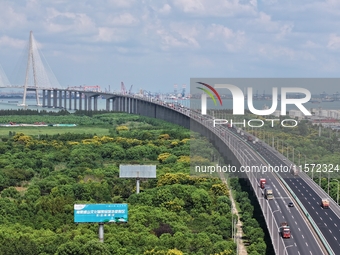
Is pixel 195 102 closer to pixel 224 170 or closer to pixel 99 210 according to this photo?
pixel 224 170

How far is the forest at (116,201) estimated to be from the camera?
3562 centimetres

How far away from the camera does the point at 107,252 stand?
33.6 m

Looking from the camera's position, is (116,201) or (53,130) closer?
(116,201)

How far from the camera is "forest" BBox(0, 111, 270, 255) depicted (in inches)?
1403

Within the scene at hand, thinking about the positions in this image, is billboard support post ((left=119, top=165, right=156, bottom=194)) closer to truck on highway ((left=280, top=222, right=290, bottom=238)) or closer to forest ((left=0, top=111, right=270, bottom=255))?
forest ((left=0, top=111, right=270, bottom=255))

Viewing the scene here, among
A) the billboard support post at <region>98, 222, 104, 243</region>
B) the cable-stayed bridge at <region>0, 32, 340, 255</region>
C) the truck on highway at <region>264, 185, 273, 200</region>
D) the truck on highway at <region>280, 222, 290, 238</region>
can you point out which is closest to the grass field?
the cable-stayed bridge at <region>0, 32, 340, 255</region>

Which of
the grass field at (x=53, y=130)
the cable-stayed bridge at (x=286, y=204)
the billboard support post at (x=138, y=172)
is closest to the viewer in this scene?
the cable-stayed bridge at (x=286, y=204)

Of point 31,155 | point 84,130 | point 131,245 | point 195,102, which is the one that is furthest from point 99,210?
point 195,102

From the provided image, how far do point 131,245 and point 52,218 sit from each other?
6395 mm

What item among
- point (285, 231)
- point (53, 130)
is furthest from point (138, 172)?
point (53, 130)

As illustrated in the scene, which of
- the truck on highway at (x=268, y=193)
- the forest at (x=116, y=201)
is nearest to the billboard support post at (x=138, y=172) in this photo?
the forest at (x=116, y=201)

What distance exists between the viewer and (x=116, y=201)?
46875 millimetres

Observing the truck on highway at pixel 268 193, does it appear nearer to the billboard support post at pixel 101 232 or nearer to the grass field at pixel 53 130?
the billboard support post at pixel 101 232

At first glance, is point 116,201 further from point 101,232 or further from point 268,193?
point 101,232
